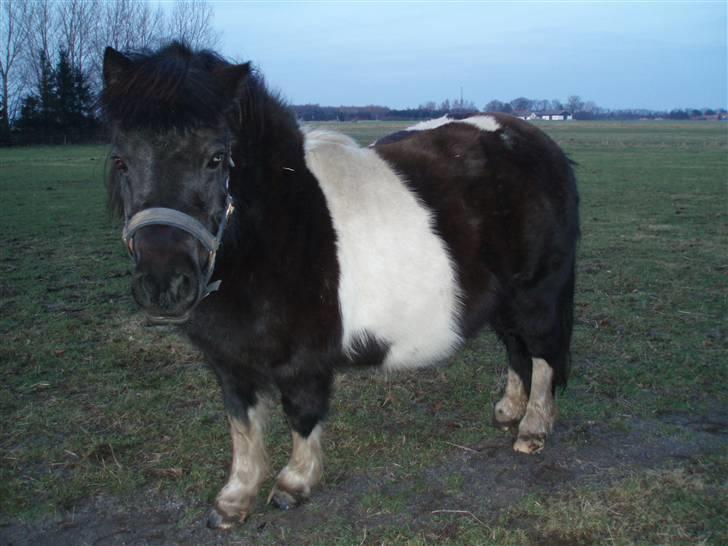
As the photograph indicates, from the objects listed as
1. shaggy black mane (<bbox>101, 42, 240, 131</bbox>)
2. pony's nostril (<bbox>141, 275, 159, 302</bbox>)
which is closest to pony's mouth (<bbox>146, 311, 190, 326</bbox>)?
pony's nostril (<bbox>141, 275, 159, 302</bbox>)

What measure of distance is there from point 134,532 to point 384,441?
144 centimetres

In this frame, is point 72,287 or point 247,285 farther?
point 72,287

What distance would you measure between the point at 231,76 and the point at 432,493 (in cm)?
219

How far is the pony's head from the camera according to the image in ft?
7.07

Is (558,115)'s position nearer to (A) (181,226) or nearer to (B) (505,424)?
(B) (505,424)

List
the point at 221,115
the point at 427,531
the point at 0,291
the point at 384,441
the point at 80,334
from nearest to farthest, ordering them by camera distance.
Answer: the point at 221,115 < the point at 427,531 < the point at 384,441 < the point at 80,334 < the point at 0,291

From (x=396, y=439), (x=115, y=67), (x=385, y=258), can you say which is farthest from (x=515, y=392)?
(x=115, y=67)

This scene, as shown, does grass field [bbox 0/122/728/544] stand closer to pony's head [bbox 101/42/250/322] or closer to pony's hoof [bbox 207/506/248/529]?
pony's hoof [bbox 207/506/248/529]

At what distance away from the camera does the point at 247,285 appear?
A: 2617mm

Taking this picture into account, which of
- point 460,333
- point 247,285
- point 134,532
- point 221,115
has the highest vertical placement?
→ point 221,115

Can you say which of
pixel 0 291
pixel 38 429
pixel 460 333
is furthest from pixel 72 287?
pixel 460 333

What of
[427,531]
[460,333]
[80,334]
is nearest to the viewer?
[427,531]

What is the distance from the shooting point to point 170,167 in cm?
224

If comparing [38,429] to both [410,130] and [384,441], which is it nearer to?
[384,441]
